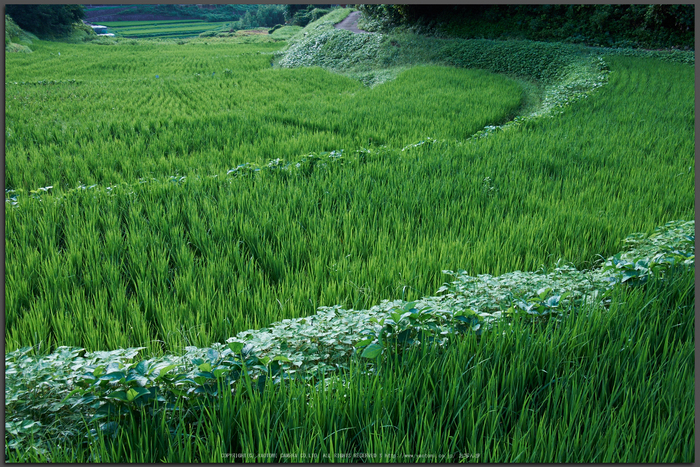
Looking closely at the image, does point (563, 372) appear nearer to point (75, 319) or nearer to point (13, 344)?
point (75, 319)

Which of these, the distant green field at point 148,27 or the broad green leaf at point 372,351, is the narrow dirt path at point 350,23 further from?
the broad green leaf at point 372,351

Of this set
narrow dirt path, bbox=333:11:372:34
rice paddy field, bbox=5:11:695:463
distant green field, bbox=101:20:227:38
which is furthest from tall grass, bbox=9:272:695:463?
narrow dirt path, bbox=333:11:372:34

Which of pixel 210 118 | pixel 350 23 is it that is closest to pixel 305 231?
pixel 210 118

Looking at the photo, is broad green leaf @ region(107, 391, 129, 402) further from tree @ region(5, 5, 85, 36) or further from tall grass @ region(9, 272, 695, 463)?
tree @ region(5, 5, 85, 36)

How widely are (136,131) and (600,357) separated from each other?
5.87 meters

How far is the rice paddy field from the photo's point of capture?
111 centimetres

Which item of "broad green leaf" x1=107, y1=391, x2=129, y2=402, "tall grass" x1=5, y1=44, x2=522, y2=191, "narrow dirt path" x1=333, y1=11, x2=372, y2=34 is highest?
"narrow dirt path" x1=333, y1=11, x2=372, y2=34

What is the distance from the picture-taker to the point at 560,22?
1558cm

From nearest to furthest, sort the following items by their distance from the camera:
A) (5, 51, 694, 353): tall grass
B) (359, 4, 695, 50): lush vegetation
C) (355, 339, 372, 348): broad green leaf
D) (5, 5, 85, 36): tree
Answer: (355, 339, 372, 348): broad green leaf
(5, 51, 694, 353): tall grass
(5, 5, 85, 36): tree
(359, 4, 695, 50): lush vegetation

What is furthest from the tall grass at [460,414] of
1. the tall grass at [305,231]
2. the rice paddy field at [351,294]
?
the tall grass at [305,231]

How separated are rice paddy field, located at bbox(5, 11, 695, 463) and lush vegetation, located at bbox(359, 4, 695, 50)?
36.8 feet

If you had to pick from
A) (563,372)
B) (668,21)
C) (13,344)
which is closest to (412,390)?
(563,372)

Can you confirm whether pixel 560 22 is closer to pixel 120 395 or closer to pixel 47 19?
pixel 47 19

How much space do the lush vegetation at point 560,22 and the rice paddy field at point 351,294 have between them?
441 inches
